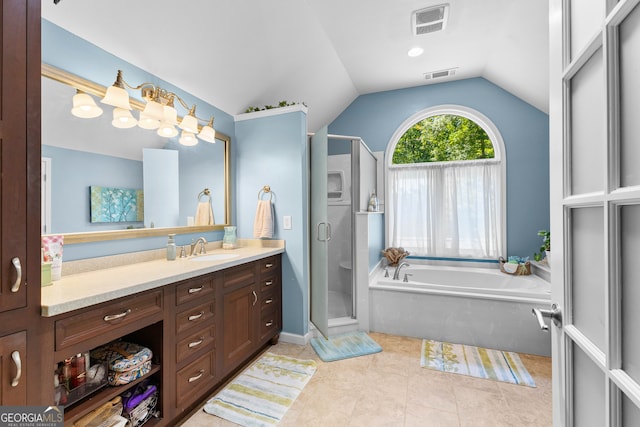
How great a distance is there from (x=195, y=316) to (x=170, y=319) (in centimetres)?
17

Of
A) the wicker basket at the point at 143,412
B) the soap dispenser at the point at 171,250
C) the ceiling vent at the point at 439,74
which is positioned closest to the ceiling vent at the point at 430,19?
the ceiling vent at the point at 439,74

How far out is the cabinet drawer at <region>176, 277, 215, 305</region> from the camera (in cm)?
160

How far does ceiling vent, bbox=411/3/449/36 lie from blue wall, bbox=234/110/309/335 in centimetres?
124

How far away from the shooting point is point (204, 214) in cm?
251

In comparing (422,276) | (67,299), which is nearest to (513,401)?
(422,276)

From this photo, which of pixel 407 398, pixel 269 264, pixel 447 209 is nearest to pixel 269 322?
pixel 269 264

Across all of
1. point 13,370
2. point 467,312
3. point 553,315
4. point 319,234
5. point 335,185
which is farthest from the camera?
point 335,185

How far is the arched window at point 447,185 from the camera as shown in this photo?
140 inches

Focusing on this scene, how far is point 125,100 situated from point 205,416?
76.0 inches

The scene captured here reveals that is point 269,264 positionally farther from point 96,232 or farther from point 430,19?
point 430,19

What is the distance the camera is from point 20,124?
1003 mm

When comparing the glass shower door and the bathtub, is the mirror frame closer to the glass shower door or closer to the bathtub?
the glass shower door

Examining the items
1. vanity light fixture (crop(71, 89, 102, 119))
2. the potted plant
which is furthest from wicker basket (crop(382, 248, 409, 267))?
vanity light fixture (crop(71, 89, 102, 119))

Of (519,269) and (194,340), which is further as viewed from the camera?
(519,269)
